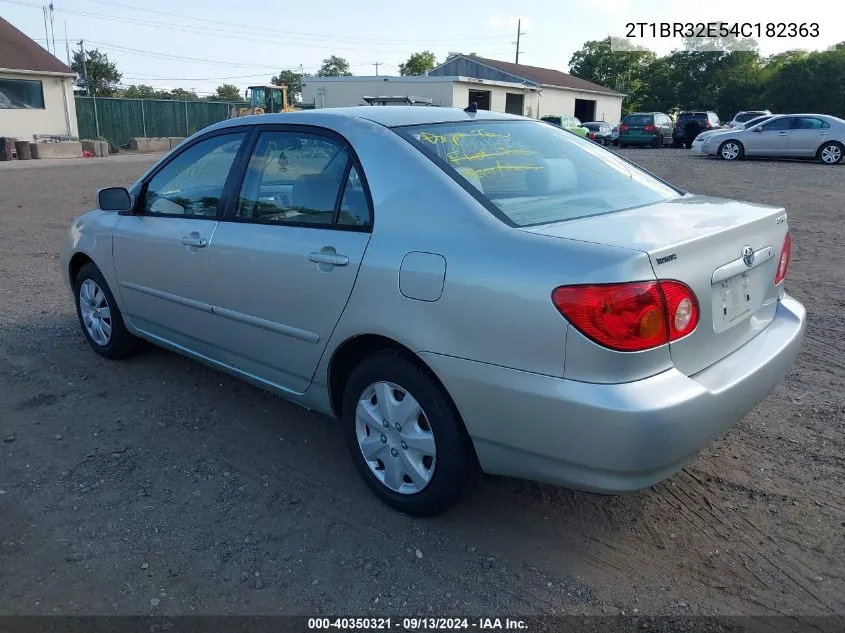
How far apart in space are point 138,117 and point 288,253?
3271 cm

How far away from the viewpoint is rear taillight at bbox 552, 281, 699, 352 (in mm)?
2354

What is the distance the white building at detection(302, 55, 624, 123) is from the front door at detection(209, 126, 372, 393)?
27.0m

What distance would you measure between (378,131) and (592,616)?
217cm

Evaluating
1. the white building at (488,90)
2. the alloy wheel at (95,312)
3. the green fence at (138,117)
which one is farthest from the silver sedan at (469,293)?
the green fence at (138,117)

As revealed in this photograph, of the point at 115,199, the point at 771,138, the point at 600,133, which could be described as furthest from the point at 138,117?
the point at 115,199

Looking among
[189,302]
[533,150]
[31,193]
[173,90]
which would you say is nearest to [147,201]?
[189,302]

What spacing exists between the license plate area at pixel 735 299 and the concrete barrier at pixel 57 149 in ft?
88.3

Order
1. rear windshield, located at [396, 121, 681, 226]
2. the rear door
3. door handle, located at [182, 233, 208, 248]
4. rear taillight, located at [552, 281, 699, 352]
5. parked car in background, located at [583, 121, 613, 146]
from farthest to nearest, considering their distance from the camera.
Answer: parked car in background, located at [583, 121, 613, 146]
the rear door
door handle, located at [182, 233, 208, 248]
rear windshield, located at [396, 121, 681, 226]
rear taillight, located at [552, 281, 699, 352]

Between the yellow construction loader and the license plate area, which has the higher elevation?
the yellow construction loader

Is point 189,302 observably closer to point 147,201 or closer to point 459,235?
point 147,201

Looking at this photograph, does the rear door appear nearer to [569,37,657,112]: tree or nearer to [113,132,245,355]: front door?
[113,132,245,355]: front door

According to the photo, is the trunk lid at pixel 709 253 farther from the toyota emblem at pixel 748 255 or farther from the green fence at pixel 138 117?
the green fence at pixel 138 117

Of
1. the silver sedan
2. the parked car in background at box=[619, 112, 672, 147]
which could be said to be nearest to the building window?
the parked car in background at box=[619, 112, 672, 147]

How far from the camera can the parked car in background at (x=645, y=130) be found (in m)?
32.3
